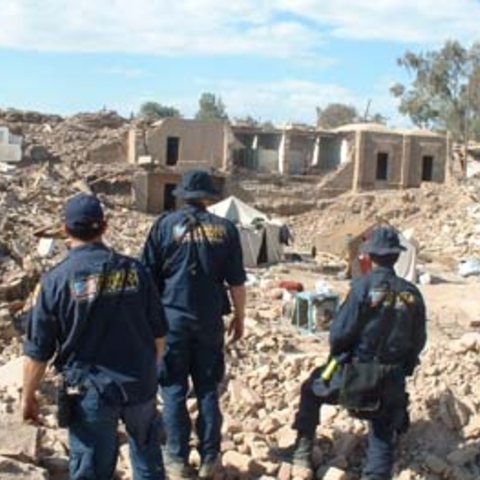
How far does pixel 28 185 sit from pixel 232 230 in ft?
84.8

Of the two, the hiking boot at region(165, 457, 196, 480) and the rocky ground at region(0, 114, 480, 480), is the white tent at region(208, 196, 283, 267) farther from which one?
the hiking boot at region(165, 457, 196, 480)

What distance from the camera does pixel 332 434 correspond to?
5809 millimetres

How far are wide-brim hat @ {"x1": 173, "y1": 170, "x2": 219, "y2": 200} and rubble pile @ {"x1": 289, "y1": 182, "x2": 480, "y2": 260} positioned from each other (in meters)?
26.2

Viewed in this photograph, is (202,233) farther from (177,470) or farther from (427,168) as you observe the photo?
(427,168)

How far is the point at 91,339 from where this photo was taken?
410 cm

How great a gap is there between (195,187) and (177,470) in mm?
1502

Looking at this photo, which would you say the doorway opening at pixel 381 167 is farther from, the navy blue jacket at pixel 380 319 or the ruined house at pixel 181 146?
the navy blue jacket at pixel 380 319

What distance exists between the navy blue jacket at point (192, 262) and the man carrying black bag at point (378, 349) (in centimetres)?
66

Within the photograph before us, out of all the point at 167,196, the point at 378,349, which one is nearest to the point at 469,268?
the point at 167,196

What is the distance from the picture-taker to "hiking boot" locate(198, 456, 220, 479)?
512cm

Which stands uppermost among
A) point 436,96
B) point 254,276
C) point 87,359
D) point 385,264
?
point 436,96

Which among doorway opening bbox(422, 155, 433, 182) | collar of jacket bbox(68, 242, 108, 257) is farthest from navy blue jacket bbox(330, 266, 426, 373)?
doorway opening bbox(422, 155, 433, 182)

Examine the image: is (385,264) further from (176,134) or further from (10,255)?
(176,134)

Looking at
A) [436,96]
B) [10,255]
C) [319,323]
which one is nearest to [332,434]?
[319,323]
